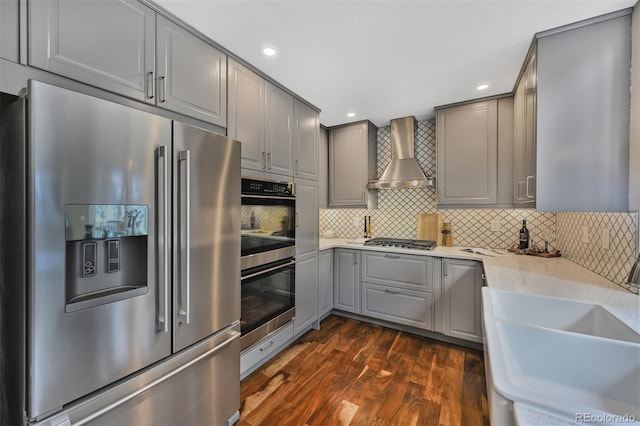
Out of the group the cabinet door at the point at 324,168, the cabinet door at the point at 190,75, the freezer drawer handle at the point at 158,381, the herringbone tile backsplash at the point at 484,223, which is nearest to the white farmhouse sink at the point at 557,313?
the herringbone tile backsplash at the point at 484,223

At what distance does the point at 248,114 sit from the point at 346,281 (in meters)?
2.00

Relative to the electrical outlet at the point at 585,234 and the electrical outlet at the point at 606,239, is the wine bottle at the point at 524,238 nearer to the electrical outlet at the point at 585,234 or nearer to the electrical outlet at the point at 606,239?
the electrical outlet at the point at 585,234

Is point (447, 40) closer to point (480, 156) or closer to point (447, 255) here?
point (480, 156)

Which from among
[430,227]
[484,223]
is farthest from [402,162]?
[484,223]

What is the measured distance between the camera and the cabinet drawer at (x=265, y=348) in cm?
181

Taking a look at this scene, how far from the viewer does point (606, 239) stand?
5.20 feet

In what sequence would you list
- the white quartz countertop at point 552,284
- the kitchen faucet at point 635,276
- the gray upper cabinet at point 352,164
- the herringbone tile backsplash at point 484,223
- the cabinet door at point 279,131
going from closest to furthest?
the white quartz countertop at point 552,284 → the kitchen faucet at point 635,276 → the herringbone tile backsplash at point 484,223 → the cabinet door at point 279,131 → the gray upper cabinet at point 352,164

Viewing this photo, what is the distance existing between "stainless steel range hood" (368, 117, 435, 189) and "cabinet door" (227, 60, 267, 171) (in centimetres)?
159

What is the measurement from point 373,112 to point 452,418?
270 cm

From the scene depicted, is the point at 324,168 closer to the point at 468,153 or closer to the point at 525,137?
the point at 468,153

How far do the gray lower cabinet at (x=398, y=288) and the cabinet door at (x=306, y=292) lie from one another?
0.57 metres

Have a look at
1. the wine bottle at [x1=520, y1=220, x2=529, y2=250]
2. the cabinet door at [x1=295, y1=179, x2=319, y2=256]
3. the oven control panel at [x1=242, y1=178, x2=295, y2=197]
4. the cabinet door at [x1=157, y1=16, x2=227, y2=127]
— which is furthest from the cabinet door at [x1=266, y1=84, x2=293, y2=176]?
the wine bottle at [x1=520, y1=220, x2=529, y2=250]

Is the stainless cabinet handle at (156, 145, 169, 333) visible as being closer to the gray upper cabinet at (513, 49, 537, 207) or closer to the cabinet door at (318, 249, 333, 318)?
the cabinet door at (318, 249, 333, 318)

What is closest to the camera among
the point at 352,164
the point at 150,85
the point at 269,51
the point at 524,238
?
the point at 150,85
